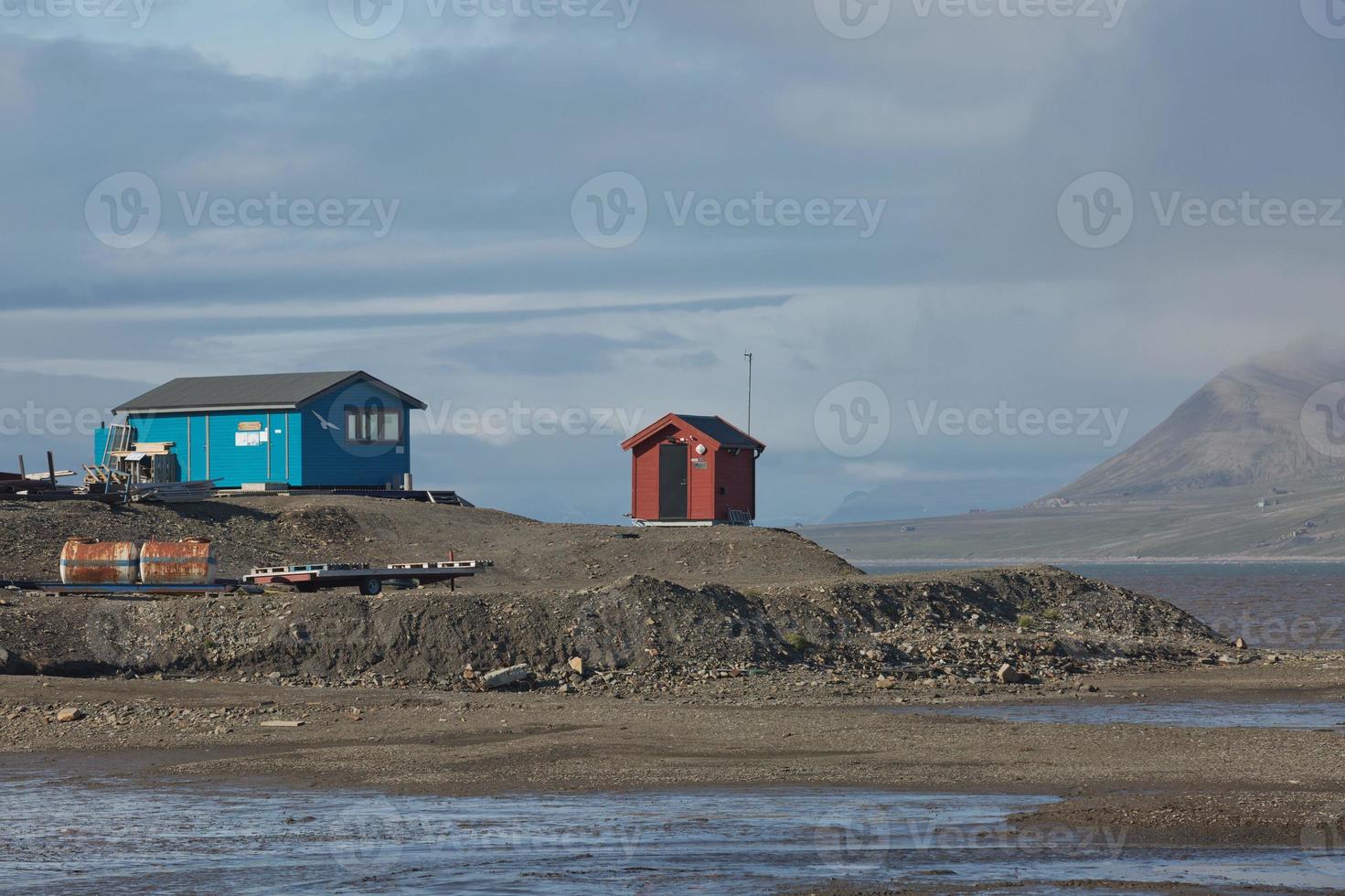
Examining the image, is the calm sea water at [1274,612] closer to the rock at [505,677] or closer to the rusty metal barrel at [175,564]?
the rock at [505,677]

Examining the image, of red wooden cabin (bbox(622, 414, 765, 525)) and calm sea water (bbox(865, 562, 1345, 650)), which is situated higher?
red wooden cabin (bbox(622, 414, 765, 525))

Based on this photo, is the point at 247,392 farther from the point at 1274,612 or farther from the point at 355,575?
the point at 1274,612

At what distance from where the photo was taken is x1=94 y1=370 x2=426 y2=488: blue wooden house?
184 feet

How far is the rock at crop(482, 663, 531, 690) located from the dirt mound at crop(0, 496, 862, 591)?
11.9 meters

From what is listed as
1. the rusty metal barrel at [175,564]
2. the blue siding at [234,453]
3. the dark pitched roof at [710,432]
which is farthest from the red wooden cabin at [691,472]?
the rusty metal barrel at [175,564]

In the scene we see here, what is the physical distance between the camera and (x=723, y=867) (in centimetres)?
1425

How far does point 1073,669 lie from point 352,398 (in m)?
32.3

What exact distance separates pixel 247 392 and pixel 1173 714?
1592 inches

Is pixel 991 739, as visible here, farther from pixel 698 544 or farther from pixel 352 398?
pixel 352 398

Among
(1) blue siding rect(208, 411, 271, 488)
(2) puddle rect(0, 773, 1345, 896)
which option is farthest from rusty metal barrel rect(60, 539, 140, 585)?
(1) blue siding rect(208, 411, 271, 488)

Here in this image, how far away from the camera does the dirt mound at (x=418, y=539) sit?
1721 inches

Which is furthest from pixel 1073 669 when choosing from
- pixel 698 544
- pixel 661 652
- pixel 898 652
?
pixel 698 544

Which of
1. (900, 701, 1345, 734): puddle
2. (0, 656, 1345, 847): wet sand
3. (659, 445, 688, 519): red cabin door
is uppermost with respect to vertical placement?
(659, 445, 688, 519): red cabin door

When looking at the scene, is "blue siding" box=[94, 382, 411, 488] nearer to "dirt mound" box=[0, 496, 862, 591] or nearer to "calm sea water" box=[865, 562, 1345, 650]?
"dirt mound" box=[0, 496, 862, 591]
